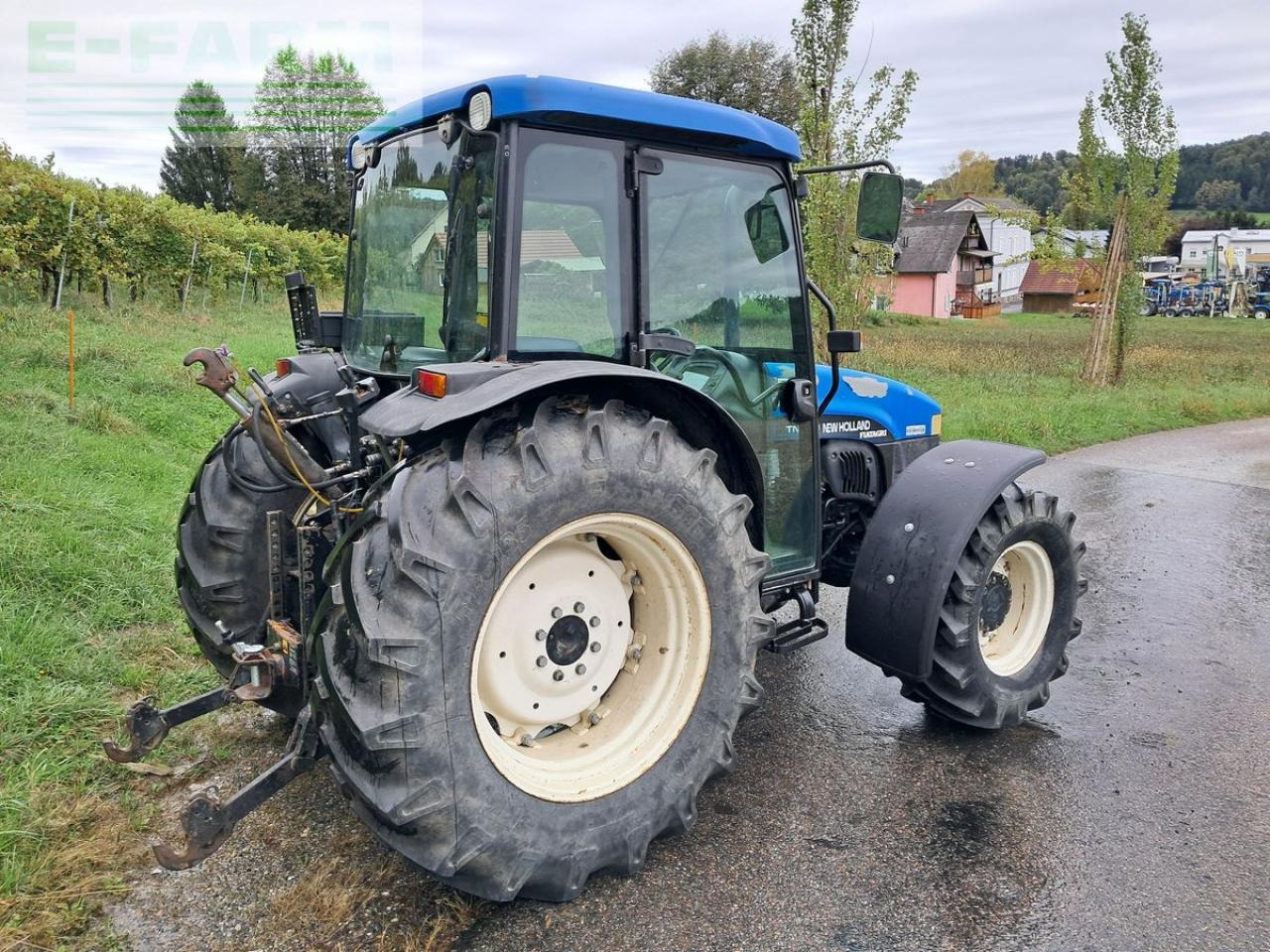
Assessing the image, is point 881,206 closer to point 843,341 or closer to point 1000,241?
point 843,341

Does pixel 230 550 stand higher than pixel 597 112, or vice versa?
pixel 597 112

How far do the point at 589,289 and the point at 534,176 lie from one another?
1.21 feet

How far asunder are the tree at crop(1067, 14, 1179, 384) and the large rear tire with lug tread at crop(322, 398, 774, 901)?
15.1 metres

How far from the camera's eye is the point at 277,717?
3.58 m

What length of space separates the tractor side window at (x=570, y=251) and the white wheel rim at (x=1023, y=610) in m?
1.97

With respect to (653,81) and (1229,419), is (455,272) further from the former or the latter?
(653,81)

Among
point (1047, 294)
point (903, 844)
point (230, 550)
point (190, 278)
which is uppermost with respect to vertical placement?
point (1047, 294)

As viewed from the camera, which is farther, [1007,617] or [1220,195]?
[1220,195]

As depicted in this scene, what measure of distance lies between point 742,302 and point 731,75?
110 feet

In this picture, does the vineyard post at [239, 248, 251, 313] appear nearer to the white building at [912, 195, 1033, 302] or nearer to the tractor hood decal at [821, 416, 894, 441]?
the tractor hood decal at [821, 416, 894, 441]

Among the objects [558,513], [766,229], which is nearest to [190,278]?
[766,229]

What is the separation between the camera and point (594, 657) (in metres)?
2.70

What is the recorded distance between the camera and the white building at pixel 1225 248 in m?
58.8

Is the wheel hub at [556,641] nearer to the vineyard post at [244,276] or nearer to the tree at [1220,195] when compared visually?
the vineyard post at [244,276]
